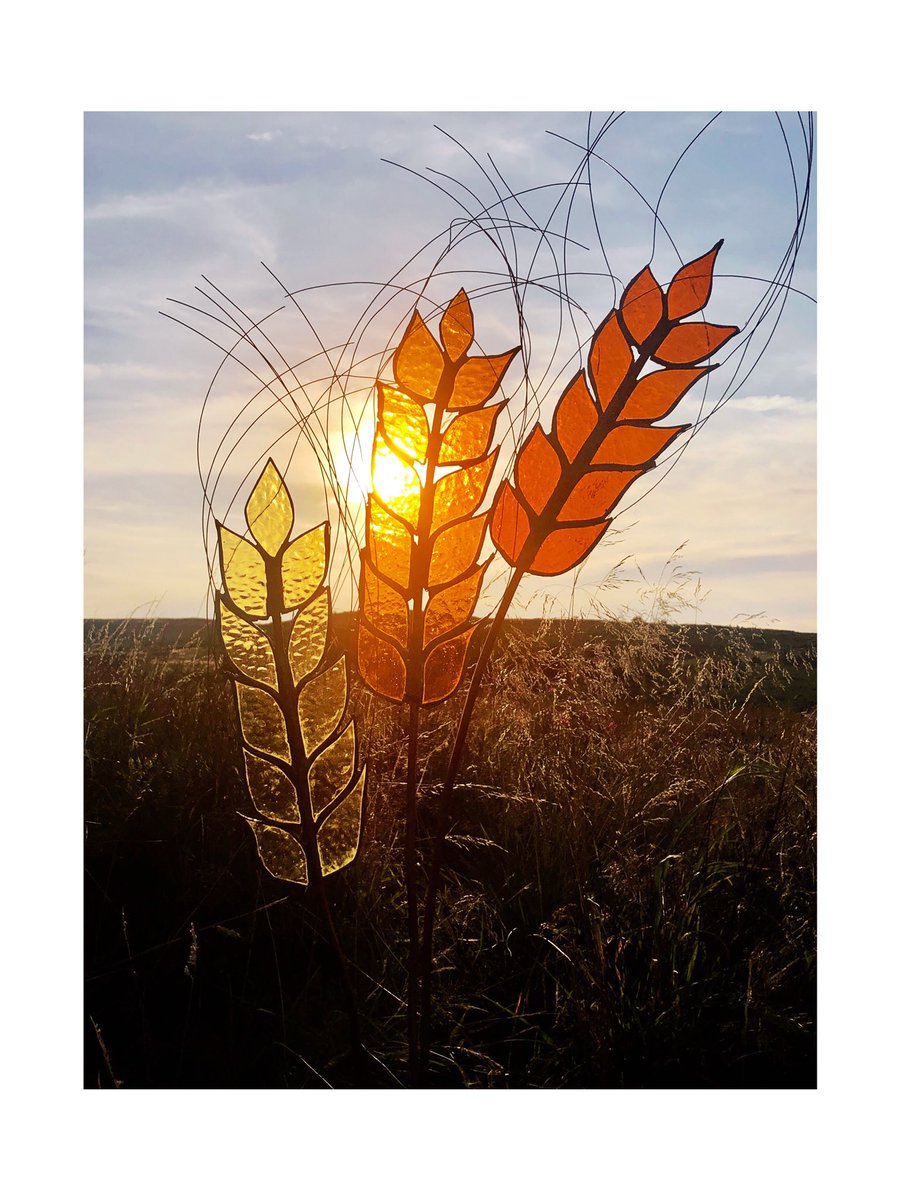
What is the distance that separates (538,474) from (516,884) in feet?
2.77

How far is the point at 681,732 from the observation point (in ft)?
6.55

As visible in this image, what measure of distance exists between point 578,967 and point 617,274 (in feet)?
4.64

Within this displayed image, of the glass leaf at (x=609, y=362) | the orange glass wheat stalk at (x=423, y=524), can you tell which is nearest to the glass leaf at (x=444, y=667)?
the orange glass wheat stalk at (x=423, y=524)

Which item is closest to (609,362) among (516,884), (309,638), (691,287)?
(691,287)

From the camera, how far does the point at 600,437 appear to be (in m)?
1.92

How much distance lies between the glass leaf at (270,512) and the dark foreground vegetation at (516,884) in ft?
0.84

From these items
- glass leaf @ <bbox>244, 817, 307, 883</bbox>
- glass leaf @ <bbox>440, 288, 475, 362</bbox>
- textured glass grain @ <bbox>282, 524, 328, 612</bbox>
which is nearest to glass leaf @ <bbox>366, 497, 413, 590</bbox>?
textured glass grain @ <bbox>282, 524, 328, 612</bbox>

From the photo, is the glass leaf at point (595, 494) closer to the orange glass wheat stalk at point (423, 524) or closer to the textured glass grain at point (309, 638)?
the orange glass wheat stalk at point (423, 524)

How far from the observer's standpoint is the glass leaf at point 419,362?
189 centimetres

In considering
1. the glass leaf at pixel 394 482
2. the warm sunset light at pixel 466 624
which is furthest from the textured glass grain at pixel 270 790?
the glass leaf at pixel 394 482

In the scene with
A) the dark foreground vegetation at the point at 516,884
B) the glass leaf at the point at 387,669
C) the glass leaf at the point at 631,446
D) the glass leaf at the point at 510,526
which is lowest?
the dark foreground vegetation at the point at 516,884

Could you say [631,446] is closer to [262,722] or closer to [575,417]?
[575,417]

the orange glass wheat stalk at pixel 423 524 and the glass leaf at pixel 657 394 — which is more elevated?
the glass leaf at pixel 657 394
